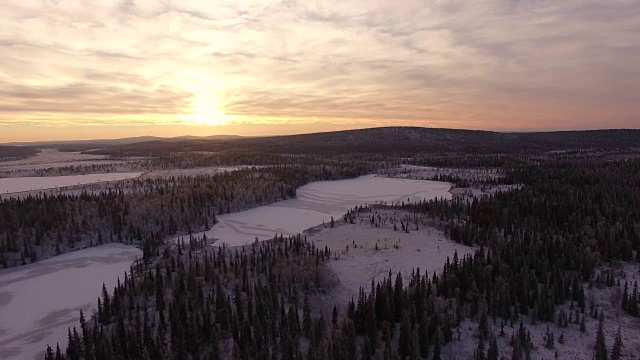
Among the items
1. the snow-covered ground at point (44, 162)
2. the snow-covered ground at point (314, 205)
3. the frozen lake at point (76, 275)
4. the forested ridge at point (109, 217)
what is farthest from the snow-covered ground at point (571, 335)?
the snow-covered ground at point (44, 162)

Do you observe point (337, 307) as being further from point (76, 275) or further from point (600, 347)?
point (76, 275)

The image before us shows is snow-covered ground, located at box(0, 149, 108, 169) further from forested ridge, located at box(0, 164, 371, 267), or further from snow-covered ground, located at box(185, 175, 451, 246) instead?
snow-covered ground, located at box(185, 175, 451, 246)

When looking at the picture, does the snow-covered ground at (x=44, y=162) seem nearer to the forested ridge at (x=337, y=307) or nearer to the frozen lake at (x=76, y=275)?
the frozen lake at (x=76, y=275)

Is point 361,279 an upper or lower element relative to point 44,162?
lower

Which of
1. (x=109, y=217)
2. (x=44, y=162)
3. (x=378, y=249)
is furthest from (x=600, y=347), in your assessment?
(x=44, y=162)

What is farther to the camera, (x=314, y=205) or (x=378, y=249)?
(x=314, y=205)
